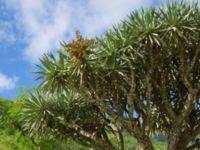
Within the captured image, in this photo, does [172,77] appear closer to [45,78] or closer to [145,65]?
[145,65]

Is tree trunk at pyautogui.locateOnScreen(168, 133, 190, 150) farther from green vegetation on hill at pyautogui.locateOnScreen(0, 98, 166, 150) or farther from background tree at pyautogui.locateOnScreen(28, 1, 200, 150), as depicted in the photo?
green vegetation on hill at pyautogui.locateOnScreen(0, 98, 166, 150)

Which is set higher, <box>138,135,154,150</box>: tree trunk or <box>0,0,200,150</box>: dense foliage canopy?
<box>0,0,200,150</box>: dense foliage canopy

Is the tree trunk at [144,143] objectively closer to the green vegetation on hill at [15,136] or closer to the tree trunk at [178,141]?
the tree trunk at [178,141]

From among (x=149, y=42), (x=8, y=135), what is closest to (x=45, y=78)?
(x=149, y=42)

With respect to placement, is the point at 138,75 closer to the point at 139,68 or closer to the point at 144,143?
the point at 139,68

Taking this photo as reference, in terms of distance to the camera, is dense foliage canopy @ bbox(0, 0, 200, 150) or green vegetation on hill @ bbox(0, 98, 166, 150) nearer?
dense foliage canopy @ bbox(0, 0, 200, 150)

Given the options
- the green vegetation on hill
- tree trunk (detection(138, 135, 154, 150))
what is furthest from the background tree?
the green vegetation on hill

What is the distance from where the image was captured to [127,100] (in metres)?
14.0

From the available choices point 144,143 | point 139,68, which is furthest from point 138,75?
point 144,143

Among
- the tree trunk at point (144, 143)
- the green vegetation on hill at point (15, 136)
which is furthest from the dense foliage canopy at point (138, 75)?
the green vegetation on hill at point (15, 136)

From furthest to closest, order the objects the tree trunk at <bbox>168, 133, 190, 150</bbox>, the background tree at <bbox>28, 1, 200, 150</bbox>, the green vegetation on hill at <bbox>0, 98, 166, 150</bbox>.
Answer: the green vegetation on hill at <bbox>0, 98, 166, 150</bbox>
the tree trunk at <bbox>168, 133, 190, 150</bbox>
the background tree at <bbox>28, 1, 200, 150</bbox>

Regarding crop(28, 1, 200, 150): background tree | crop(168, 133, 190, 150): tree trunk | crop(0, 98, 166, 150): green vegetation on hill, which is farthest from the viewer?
crop(0, 98, 166, 150): green vegetation on hill

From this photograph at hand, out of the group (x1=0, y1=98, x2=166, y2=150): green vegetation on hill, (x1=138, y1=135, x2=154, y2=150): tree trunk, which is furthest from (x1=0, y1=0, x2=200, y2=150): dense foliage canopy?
(x1=0, y1=98, x2=166, y2=150): green vegetation on hill

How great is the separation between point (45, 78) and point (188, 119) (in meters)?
4.63
